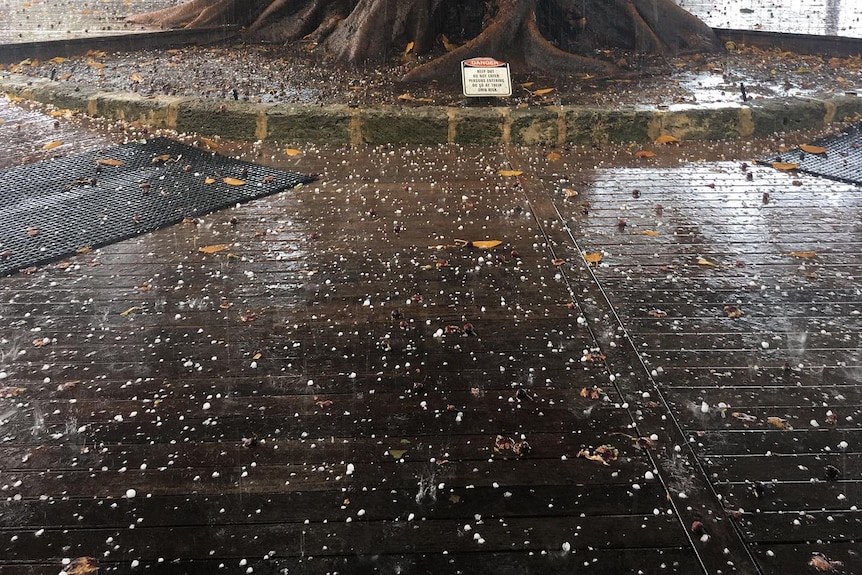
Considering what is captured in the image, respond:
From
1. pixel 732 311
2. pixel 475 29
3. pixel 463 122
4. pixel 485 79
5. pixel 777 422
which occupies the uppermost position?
pixel 475 29

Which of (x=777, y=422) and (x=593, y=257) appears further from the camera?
(x=593, y=257)

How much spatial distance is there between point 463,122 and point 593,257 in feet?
7.46

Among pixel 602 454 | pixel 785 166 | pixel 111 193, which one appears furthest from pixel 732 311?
pixel 111 193

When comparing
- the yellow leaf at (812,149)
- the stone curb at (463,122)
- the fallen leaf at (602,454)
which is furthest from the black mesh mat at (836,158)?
the fallen leaf at (602,454)

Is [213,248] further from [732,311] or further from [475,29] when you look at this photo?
[475,29]

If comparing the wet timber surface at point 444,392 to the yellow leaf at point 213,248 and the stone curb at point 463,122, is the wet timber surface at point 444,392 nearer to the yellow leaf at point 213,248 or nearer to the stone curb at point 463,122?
the yellow leaf at point 213,248

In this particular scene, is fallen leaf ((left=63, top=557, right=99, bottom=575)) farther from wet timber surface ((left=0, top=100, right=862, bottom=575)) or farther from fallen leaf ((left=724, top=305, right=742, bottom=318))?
fallen leaf ((left=724, top=305, right=742, bottom=318))

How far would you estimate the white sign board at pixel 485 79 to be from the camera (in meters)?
5.86

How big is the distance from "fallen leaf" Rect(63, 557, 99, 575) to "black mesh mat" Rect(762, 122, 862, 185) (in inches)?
193

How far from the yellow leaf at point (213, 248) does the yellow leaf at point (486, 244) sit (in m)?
1.36

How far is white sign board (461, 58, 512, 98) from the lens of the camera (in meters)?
5.86

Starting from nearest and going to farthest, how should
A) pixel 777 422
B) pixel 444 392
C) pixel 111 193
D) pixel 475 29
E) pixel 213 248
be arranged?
pixel 777 422, pixel 444 392, pixel 213 248, pixel 111 193, pixel 475 29

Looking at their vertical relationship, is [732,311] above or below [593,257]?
below

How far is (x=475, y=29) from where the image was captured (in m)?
7.04
